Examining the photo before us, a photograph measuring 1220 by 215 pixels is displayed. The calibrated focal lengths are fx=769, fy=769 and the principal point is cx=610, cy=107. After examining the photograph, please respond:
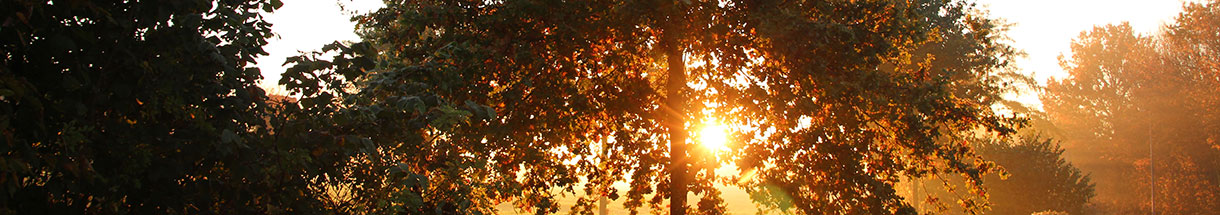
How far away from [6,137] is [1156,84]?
5326cm

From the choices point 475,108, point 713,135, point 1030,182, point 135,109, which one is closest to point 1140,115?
point 1030,182

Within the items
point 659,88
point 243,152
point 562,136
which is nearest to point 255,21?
point 243,152

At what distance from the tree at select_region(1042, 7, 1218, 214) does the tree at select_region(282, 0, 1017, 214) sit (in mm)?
35129

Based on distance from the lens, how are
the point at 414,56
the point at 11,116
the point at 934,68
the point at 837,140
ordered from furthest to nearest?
the point at 934,68
the point at 837,140
the point at 414,56
the point at 11,116

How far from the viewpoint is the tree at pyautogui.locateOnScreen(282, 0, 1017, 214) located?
9594mm

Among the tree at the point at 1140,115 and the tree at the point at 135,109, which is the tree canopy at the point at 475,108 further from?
the tree at the point at 1140,115

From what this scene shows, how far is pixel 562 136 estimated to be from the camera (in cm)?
1046

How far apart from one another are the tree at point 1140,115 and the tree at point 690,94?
35.1 meters

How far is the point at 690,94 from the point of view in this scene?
37.1ft

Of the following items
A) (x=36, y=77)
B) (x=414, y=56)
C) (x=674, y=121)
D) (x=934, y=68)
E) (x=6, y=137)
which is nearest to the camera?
(x=6, y=137)

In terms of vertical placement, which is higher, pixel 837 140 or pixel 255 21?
pixel 837 140

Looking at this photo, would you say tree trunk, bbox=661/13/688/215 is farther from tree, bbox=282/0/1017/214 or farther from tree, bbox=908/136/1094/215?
tree, bbox=908/136/1094/215

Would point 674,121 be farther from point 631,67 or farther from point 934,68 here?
point 934,68

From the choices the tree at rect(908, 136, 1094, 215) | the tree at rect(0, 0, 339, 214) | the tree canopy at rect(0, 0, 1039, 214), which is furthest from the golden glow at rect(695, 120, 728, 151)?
the tree at rect(908, 136, 1094, 215)
